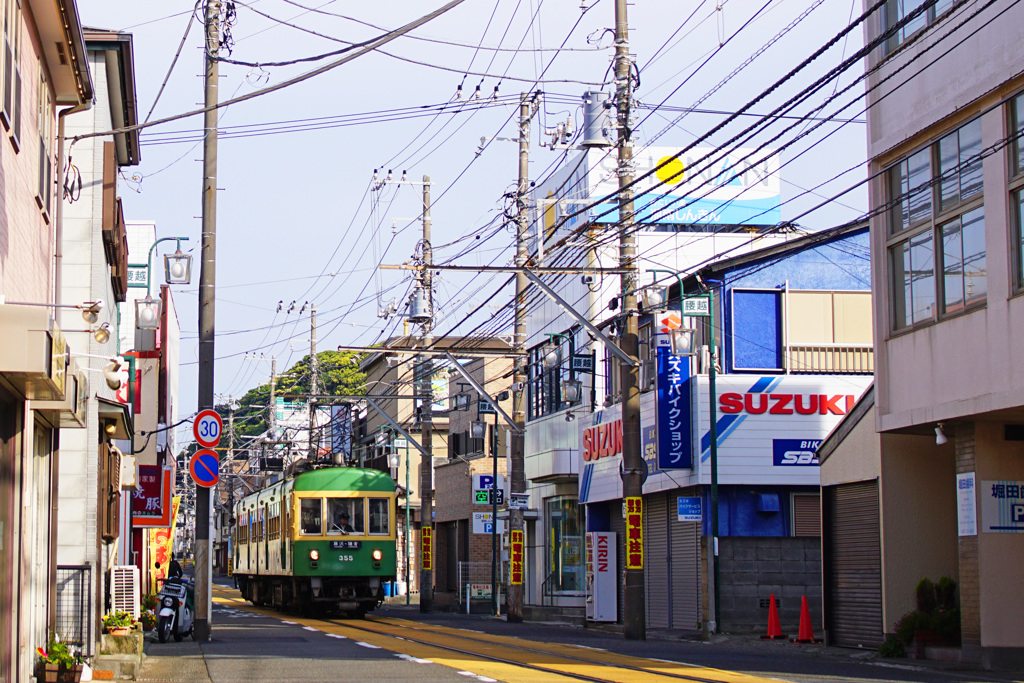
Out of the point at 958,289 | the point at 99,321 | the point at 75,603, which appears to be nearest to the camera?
the point at 75,603

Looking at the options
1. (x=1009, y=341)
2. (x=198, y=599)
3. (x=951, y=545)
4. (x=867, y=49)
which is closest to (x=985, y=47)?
(x=1009, y=341)

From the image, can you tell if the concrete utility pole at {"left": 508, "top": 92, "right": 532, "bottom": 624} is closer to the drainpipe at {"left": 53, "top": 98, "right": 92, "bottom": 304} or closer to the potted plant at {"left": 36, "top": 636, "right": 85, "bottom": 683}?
the drainpipe at {"left": 53, "top": 98, "right": 92, "bottom": 304}

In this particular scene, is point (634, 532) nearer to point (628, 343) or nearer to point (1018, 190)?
point (628, 343)

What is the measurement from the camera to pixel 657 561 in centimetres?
2953

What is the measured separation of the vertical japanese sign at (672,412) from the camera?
26984 mm

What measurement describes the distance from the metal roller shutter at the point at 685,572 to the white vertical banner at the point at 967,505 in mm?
9769

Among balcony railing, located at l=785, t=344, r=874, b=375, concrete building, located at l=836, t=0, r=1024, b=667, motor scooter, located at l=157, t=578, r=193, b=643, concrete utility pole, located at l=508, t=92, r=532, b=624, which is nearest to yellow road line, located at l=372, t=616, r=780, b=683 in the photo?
concrete building, located at l=836, t=0, r=1024, b=667

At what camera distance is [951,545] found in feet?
64.4

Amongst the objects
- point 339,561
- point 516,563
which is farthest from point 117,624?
point 516,563

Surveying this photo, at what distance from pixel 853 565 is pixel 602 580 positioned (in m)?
8.86

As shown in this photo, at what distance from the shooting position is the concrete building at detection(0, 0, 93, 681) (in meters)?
10.2

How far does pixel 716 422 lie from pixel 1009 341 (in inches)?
414

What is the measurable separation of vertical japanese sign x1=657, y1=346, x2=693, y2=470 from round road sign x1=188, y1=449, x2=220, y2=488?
9.56m

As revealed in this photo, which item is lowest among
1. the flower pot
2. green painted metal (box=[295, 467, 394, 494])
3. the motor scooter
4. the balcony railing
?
the motor scooter
